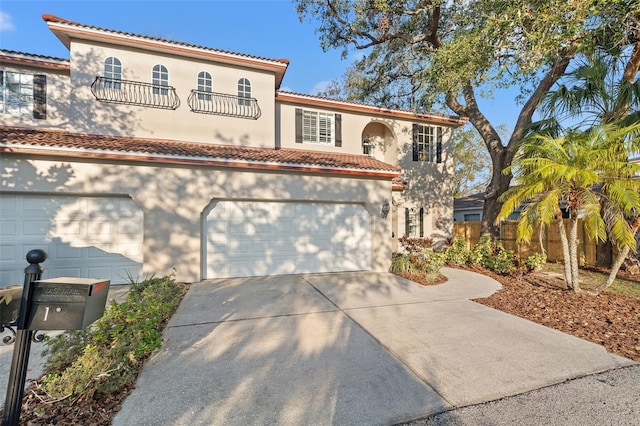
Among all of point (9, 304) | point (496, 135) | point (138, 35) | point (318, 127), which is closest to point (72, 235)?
point (9, 304)

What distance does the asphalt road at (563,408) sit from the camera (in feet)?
8.30

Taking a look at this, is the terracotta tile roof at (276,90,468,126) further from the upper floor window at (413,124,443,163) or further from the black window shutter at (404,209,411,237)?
the black window shutter at (404,209,411,237)

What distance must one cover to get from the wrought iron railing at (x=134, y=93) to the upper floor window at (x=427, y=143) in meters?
9.93

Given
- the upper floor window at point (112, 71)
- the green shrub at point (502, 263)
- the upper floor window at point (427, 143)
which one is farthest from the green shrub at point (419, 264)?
the upper floor window at point (112, 71)

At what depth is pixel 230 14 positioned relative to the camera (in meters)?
10.2

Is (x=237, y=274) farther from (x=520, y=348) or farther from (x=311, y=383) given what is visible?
(x=520, y=348)

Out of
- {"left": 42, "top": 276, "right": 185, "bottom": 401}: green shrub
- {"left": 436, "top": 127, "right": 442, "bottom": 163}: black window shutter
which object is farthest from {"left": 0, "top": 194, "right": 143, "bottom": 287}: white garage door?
{"left": 436, "top": 127, "right": 442, "bottom": 163}: black window shutter

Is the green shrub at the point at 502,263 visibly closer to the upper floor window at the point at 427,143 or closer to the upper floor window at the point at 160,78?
the upper floor window at the point at 427,143

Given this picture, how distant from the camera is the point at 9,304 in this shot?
2.10m

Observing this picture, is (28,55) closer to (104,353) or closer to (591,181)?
(104,353)

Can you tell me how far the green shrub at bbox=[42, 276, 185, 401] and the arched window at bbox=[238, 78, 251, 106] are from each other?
7.67 meters

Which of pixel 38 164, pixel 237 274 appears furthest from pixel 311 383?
pixel 38 164

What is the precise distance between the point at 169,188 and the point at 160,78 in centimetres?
431

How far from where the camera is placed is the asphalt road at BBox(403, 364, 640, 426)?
2529 millimetres
